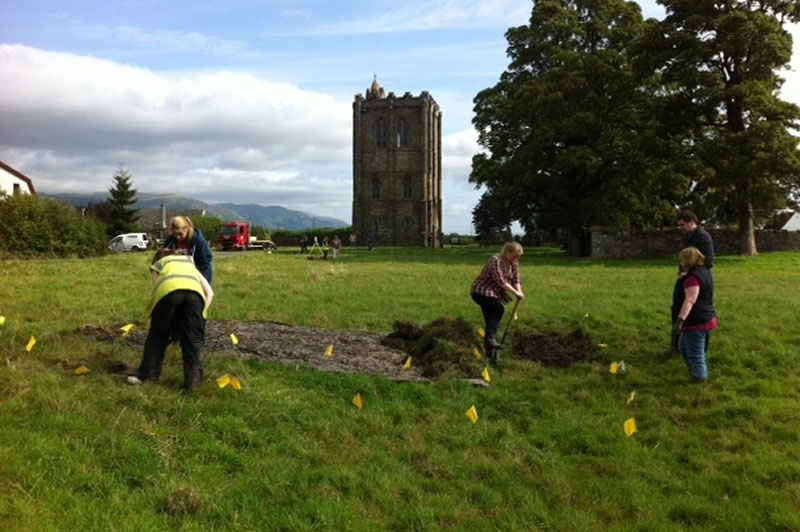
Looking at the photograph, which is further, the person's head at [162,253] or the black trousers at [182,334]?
the person's head at [162,253]

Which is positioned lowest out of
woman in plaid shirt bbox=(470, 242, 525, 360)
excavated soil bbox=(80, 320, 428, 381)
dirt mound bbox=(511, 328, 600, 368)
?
dirt mound bbox=(511, 328, 600, 368)

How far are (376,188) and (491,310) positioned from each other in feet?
258

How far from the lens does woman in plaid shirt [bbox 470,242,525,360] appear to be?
9422 mm

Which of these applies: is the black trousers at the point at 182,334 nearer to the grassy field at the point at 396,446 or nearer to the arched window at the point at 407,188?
the grassy field at the point at 396,446

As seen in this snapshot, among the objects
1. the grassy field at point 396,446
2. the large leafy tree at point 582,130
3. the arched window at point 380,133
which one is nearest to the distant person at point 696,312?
the grassy field at point 396,446

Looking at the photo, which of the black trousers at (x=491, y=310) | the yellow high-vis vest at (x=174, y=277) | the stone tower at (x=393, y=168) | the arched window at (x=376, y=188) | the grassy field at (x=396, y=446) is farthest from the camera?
the arched window at (x=376, y=188)

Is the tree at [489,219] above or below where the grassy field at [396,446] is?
above

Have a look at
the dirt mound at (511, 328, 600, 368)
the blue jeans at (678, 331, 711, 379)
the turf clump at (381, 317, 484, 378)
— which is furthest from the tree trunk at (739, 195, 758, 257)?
the blue jeans at (678, 331, 711, 379)

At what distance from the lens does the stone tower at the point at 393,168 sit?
8550 cm

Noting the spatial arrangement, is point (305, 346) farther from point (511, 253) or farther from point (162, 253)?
point (511, 253)

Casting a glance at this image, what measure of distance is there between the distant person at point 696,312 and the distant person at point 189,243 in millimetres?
6227

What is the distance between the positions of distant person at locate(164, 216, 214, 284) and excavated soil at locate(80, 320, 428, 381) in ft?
4.63

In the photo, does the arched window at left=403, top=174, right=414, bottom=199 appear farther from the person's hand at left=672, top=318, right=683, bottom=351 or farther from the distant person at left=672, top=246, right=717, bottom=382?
the distant person at left=672, top=246, right=717, bottom=382

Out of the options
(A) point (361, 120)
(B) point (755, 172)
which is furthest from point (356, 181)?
(B) point (755, 172)
